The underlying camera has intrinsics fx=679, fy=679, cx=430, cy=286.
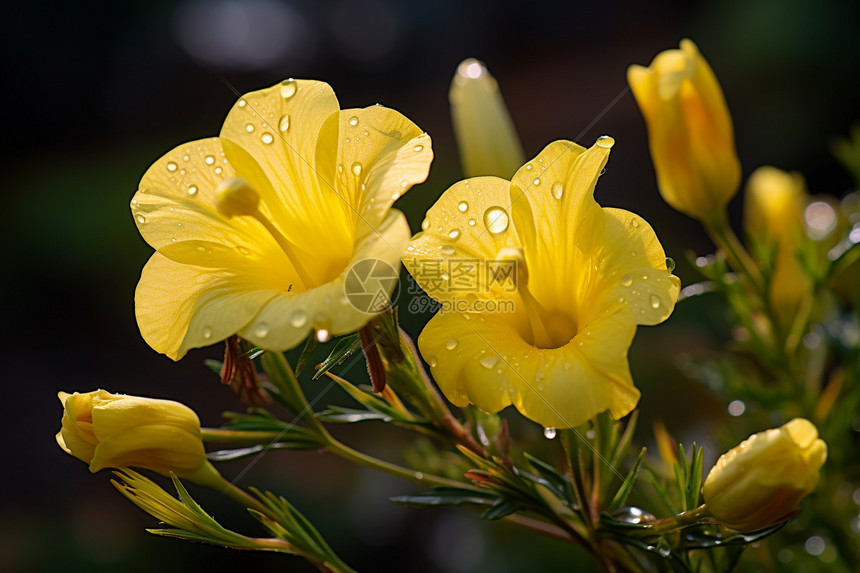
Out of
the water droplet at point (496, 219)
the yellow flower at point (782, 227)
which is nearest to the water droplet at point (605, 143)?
the water droplet at point (496, 219)

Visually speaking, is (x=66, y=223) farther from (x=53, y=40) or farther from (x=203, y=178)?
(x=203, y=178)

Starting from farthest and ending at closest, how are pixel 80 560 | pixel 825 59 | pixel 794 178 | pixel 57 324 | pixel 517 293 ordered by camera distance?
1. pixel 57 324
2. pixel 825 59
3. pixel 80 560
4. pixel 794 178
5. pixel 517 293

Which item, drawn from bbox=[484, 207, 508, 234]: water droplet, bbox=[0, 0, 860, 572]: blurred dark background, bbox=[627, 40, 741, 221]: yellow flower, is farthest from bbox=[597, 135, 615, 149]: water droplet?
bbox=[0, 0, 860, 572]: blurred dark background

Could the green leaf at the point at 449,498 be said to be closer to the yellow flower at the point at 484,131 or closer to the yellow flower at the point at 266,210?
the yellow flower at the point at 266,210

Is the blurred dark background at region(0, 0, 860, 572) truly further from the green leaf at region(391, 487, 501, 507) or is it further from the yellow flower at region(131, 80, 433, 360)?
the yellow flower at region(131, 80, 433, 360)

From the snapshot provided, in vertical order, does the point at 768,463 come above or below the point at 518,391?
below

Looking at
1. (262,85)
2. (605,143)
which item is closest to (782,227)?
(605,143)

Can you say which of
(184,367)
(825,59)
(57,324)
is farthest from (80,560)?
(825,59)

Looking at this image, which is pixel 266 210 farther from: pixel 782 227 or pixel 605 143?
pixel 782 227
